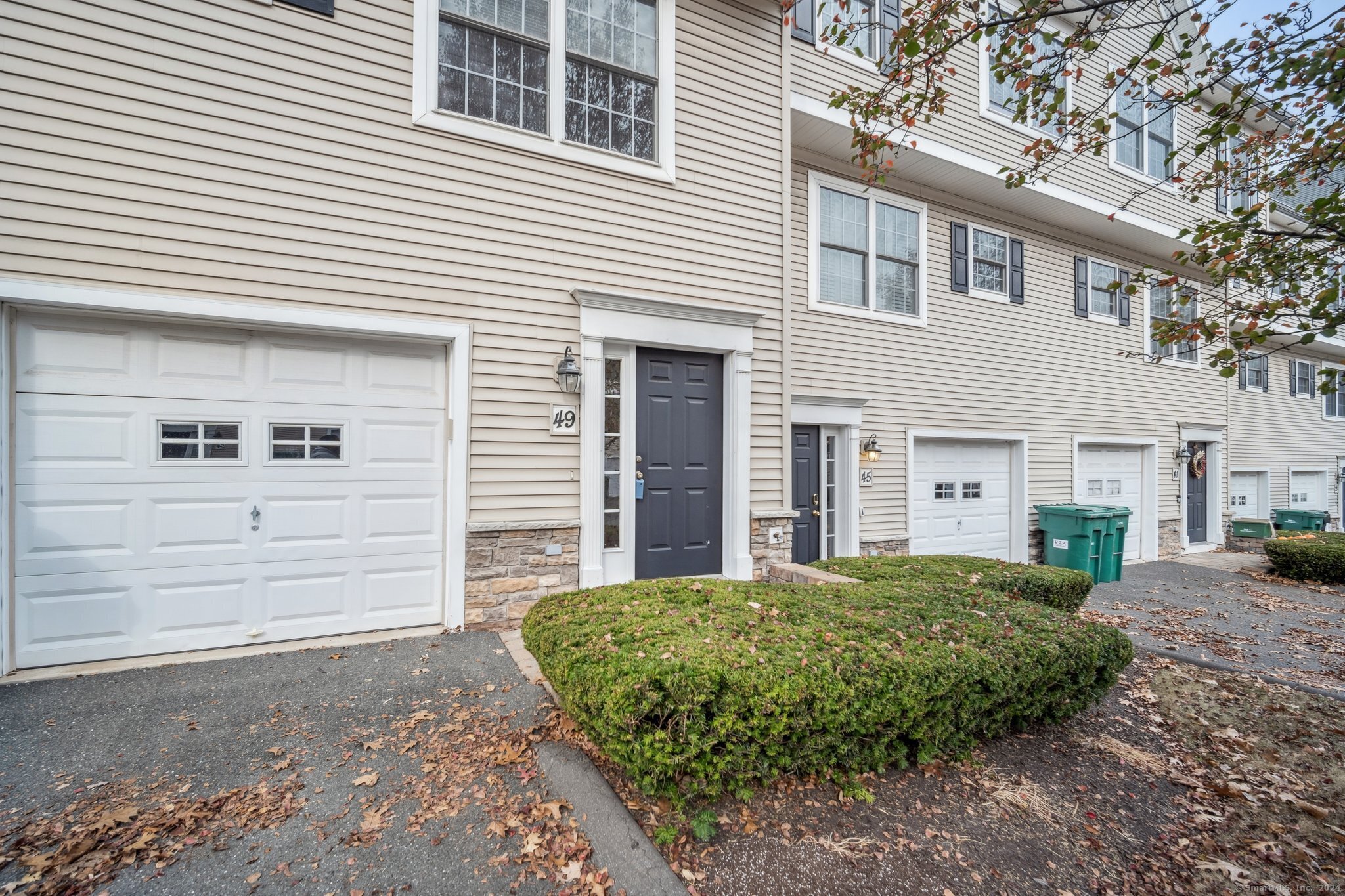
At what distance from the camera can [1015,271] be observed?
30.0 feet

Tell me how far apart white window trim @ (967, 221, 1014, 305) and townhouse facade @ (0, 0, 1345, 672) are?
2.00 metres

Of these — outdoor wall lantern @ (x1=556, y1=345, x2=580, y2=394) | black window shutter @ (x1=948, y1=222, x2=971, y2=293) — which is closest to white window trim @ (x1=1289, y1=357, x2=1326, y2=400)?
black window shutter @ (x1=948, y1=222, x2=971, y2=293)

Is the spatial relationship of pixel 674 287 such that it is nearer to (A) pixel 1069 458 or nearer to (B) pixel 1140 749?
(B) pixel 1140 749

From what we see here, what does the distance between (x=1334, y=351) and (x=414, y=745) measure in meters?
22.2

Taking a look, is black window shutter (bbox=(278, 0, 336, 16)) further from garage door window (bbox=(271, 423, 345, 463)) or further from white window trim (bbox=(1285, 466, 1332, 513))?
white window trim (bbox=(1285, 466, 1332, 513))

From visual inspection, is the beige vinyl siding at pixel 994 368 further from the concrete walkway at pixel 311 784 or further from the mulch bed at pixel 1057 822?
the concrete walkway at pixel 311 784

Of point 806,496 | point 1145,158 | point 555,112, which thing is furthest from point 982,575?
point 1145,158

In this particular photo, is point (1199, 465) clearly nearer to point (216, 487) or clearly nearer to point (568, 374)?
point (568, 374)

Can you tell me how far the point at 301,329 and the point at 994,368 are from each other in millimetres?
8929

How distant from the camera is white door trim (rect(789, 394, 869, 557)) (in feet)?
24.6

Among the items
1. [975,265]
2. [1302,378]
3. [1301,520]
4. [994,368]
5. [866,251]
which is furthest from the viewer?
[1302,378]

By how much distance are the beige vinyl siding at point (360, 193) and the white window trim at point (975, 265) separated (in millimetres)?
4443

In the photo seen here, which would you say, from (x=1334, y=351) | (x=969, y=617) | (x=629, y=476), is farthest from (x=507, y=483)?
(x=1334, y=351)

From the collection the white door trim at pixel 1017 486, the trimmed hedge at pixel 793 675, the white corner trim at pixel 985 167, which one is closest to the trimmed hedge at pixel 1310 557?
the white door trim at pixel 1017 486
